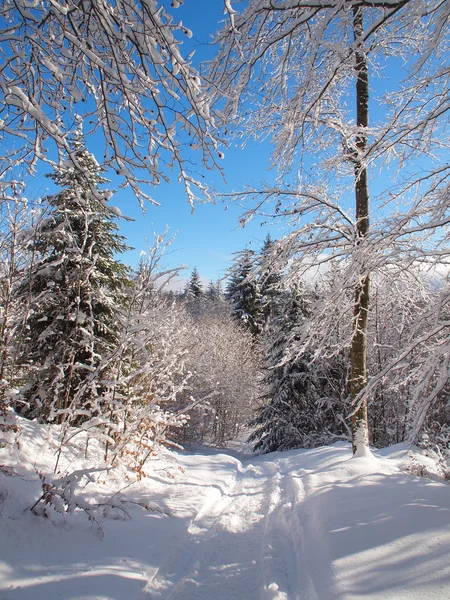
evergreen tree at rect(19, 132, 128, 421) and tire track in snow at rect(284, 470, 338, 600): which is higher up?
evergreen tree at rect(19, 132, 128, 421)

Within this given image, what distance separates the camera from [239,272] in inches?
263

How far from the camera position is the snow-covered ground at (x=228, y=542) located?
2648 millimetres

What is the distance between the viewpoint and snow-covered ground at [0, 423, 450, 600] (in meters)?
2.65

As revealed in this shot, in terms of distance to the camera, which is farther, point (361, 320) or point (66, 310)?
point (66, 310)

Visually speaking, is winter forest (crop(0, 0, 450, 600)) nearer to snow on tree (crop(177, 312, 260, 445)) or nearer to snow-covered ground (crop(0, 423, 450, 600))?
snow-covered ground (crop(0, 423, 450, 600))

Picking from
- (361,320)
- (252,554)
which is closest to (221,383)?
(361,320)

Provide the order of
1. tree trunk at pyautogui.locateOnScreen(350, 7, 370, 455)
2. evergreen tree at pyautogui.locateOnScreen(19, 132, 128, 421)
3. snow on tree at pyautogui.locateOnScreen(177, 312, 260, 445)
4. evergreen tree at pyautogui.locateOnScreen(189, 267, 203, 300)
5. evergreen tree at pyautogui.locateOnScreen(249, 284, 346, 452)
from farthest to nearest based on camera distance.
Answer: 1. evergreen tree at pyautogui.locateOnScreen(189, 267, 203, 300)
2. snow on tree at pyautogui.locateOnScreen(177, 312, 260, 445)
3. evergreen tree at pyautogui.locateOnScreen(249, 284, 346, 452)
4. evergreen tree at pyautogui.locateOnScreen(19, 132, 128, 421)
5. tree trunk at pyautogui.locateOnScreen(350, 7, 370, 455)

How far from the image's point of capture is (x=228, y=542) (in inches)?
151

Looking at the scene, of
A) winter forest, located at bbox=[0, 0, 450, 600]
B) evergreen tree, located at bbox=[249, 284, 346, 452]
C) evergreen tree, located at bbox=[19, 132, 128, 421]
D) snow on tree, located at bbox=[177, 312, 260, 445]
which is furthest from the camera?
snow on tree, located at bbox=[177, 312, 260, 445]

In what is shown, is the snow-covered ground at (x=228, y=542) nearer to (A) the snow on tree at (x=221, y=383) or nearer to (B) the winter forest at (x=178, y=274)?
(B) the winter forest at (x=178, y=274)

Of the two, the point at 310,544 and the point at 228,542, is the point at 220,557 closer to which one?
the point at 228,542

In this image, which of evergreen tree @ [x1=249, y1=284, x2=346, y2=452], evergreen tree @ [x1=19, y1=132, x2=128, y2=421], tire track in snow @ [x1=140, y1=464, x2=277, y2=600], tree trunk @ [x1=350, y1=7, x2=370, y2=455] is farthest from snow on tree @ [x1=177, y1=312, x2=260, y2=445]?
tire track in snow @ [x1=140, y1=464, x2=277, y2=600]

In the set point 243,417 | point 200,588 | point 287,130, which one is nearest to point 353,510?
point 200,588

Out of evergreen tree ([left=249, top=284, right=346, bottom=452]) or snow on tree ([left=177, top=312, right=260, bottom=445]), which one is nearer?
evergreen tree ([left=249, top=284, right=346, bottom=452])
